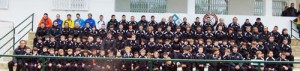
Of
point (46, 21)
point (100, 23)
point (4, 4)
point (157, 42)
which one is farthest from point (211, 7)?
point (4, 4)

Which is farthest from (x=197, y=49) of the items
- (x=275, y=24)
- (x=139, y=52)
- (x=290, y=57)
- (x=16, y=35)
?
(x=16, y=35)

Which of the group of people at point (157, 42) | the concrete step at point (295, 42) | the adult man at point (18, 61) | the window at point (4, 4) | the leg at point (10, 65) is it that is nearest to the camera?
the group of people at point (157, 42)

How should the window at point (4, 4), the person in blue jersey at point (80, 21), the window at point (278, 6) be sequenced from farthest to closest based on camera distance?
the window at point (278, 6) < the window at point (4, 4) < the person in blue jersey at point (80, 21)

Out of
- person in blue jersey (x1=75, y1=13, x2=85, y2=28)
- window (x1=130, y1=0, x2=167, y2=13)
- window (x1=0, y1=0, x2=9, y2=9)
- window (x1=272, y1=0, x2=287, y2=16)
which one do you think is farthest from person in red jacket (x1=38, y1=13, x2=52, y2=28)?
window (x1=272, y1=0, x2=287, y2=16)

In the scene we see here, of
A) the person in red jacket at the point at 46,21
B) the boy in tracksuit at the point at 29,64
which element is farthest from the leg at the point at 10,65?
the person in red jacket at the point at 46,21

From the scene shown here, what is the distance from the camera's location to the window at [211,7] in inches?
890

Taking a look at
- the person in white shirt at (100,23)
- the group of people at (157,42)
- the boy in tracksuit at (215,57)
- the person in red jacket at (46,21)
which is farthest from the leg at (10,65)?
the boy in tracksuit at (215,57)

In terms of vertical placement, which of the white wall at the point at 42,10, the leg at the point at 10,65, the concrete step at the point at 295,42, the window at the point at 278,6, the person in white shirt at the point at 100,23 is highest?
the window at the point at 278,6

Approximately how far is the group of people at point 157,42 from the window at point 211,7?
8.36 ft

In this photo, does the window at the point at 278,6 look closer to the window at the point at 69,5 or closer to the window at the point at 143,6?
the window at the point at 143,6

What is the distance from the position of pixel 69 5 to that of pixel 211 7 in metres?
6.02

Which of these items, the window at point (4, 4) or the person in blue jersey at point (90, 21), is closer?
the person in blue jersey at point (90, 21)

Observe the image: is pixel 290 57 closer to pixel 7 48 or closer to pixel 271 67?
pixel 271 67

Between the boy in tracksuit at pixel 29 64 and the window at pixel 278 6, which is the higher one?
the window at pixel 278 6
